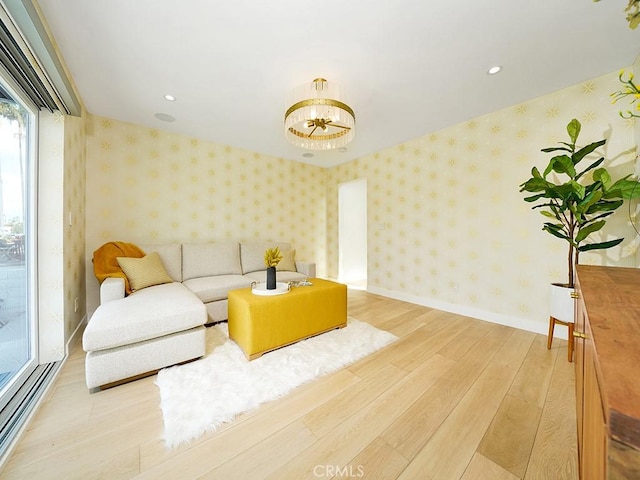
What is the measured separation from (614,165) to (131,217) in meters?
4.98

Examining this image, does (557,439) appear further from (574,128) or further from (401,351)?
(574,128)

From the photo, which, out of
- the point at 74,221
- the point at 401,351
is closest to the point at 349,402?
the point at 401,351

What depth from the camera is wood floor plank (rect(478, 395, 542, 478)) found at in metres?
1.07

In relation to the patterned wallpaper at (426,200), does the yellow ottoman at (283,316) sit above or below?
below

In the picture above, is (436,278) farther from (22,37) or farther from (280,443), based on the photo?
(22,37)

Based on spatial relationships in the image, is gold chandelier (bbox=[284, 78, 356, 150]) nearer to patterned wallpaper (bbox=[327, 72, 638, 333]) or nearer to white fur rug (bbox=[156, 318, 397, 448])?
patterned wallpaper (bbox=[327, 72, 638, 333])

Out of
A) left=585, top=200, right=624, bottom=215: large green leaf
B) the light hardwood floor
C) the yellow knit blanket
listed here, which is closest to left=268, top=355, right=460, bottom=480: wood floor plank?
the light hardwood floor

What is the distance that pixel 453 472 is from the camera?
1.03 meters

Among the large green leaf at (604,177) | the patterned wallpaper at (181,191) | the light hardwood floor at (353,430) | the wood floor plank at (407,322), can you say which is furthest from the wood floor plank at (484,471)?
the patterned wallpaper at (181,191)

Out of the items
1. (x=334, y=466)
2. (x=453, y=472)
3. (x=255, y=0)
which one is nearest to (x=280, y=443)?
(x=334, y=466)

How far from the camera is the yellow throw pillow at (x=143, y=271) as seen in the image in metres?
2.36

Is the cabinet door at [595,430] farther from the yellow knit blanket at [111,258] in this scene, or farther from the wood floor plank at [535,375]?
the yellow knit blanket at [111,258]

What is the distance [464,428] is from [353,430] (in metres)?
0.60

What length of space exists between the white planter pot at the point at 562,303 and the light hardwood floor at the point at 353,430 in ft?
1.18
